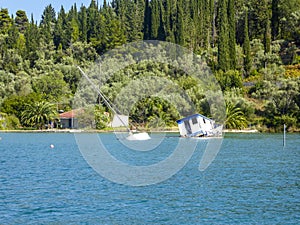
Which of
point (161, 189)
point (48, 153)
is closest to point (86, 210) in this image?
point (161, 189)

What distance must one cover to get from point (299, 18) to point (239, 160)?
173 ft

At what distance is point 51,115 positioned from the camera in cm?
7519

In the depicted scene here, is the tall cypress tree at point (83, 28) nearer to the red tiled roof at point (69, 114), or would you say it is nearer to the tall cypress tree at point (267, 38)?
the red tiled roof at point (69, 114)

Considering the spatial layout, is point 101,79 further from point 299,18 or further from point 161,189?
point 161,189

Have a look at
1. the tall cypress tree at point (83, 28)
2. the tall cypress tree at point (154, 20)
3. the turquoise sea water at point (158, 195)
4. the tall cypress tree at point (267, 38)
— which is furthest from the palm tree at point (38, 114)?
the turquoise sea water at point (158, 195)

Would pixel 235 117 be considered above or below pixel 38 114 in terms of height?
below

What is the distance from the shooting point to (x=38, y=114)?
74625 mm

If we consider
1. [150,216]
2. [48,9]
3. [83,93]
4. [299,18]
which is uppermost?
[48,9]

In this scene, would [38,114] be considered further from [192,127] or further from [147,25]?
[147,25]

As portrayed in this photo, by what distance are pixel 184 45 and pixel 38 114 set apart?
24618mm

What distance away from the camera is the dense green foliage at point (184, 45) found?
68188 millimetres

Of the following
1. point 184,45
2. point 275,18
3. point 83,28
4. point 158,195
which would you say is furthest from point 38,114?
point 158,195

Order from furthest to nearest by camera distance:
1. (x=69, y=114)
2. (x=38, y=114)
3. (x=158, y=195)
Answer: (x=69, y=114) → (x=38, y=114) → (x=158, y=195)

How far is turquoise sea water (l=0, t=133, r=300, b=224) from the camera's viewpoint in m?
17.3
